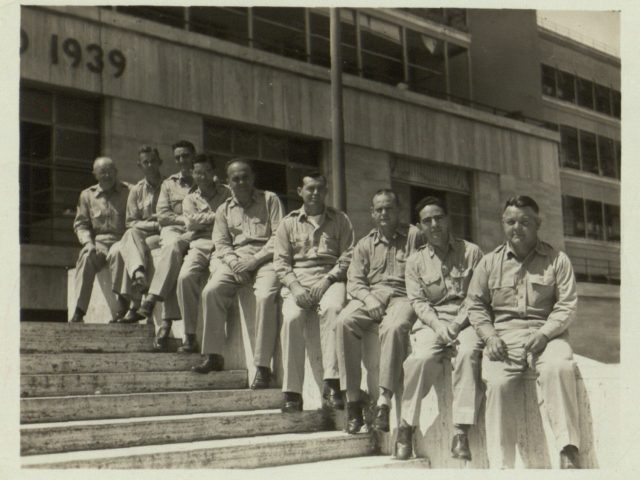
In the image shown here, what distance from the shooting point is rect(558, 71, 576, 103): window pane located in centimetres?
2762

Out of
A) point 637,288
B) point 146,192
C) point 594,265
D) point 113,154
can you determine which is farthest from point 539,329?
point 594,265

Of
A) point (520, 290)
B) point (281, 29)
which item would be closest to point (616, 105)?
point (281, 29)

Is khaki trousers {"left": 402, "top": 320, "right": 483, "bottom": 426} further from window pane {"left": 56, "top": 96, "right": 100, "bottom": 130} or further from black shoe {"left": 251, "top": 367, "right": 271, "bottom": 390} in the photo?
window pane {"left": 56, "top": 96, "right": 100, "bottom": 130}

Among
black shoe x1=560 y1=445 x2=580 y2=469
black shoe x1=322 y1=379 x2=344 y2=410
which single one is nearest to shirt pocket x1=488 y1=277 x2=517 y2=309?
black shoe x1=560 y1=445 x2=580 y2=469

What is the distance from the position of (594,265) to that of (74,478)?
84.4 feet

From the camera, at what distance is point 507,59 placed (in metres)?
25.4

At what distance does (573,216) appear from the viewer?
27.8m

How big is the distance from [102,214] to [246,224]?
2.04m

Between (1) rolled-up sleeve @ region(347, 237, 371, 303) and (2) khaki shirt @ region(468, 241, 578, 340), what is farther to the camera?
(1) rolled-up sleeve @ region(347, 237, 371, 303)

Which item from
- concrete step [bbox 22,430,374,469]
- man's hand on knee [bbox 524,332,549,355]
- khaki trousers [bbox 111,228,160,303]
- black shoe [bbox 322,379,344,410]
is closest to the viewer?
concrete step [bbox 22,430,374,469]

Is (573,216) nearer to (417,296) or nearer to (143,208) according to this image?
(143,208)

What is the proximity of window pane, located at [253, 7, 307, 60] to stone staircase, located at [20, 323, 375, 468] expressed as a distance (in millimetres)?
12611

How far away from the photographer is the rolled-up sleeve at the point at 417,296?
6.02 metres

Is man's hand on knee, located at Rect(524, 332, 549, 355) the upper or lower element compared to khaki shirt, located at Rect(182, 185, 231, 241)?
lower
